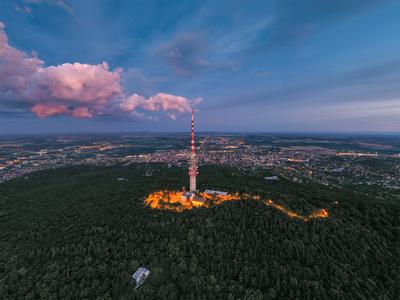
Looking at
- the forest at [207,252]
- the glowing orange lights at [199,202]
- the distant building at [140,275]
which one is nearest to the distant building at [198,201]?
the glowing orange lights at [199,202]

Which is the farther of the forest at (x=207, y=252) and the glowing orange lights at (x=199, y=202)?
the glowing orange lights at (x=199, y=202)

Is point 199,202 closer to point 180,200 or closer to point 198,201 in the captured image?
point 198,201

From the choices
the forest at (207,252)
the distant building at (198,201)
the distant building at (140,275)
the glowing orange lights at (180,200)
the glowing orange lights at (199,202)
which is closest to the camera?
the forest at (207,252)

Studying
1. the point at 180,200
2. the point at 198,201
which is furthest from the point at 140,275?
the point at 180,200

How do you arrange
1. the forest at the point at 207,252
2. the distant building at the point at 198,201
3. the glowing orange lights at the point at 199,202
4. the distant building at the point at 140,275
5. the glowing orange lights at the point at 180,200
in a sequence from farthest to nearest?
the distant building at the point at 198,201, the glowing orange lights at the point at 180,200, the glowing orange lights at the point at 199,202, the distant building at the point at 140,275, the forest at the point at 207,252

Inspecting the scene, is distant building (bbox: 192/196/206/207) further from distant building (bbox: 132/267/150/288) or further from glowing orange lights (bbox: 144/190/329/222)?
distant building (bbox: 132/267/150/288)

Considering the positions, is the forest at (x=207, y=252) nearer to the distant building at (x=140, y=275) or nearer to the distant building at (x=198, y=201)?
the distant building at (x=140, y=275)
